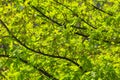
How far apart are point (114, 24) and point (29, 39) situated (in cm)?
189

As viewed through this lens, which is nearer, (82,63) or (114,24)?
(82,63)

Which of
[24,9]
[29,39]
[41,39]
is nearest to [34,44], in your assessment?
[29,39]

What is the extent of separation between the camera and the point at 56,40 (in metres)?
6.53

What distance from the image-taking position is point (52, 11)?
6879mm

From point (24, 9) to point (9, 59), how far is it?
129cm

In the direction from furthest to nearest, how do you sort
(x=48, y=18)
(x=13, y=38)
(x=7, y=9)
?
(x=48, y=18) → (x=7, y=9) → (x=13, y=38)

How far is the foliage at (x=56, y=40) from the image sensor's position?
5805mm

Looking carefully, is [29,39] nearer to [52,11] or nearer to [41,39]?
[41,39]

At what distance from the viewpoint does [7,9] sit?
250 inches

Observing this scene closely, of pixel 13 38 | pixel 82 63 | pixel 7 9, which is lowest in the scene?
pixel 82 63

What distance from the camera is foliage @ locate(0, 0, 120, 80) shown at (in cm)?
580

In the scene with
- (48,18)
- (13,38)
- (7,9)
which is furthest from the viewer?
(48,18)

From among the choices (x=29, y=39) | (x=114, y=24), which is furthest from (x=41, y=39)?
(x=114, y=24)

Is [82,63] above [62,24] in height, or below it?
below
